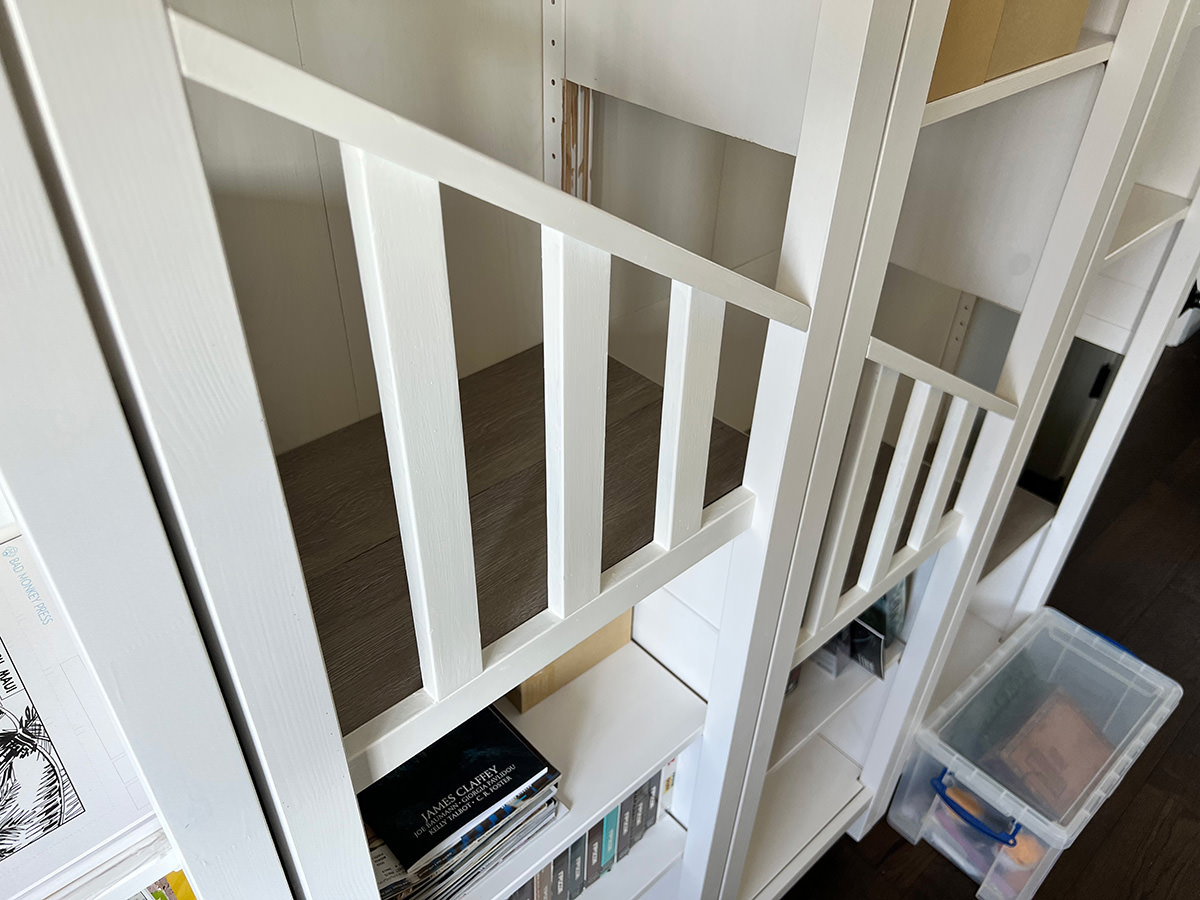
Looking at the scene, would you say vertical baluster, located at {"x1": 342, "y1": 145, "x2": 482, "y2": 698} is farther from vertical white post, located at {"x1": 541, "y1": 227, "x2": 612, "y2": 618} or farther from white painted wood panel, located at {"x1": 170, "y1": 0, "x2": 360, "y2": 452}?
white painted wood panel, located at {"x1": 170, "y1": 0, "x2": 360, "y2": 452}

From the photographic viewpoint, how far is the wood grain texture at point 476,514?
2.31 feet

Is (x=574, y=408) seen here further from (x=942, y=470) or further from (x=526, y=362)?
(x=942, y=470)

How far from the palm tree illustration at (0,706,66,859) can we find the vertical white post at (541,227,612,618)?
1.16ft

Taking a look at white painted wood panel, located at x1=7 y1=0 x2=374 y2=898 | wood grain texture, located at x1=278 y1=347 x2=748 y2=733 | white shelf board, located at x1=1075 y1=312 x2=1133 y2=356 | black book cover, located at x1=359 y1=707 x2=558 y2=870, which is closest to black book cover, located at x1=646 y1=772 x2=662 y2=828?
Result: black book cover, located at x1=359 y1=707 x2=558 y2=870

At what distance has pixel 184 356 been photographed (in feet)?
1.33

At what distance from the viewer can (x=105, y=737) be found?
20.9 inches

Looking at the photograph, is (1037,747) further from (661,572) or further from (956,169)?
(661,572)

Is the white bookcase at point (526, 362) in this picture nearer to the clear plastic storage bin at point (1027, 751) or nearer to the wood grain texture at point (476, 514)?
the wood grain texture at point (476, 514)

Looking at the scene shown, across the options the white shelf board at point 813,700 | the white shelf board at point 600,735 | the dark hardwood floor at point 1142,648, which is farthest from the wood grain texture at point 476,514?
the dark hardwood floor at point 1142,648

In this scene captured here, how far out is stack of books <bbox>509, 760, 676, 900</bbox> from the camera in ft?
3.72

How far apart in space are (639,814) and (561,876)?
0.48 ft

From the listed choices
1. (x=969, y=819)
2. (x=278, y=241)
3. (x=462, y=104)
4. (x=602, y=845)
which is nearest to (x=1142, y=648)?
(x=969, y=819)

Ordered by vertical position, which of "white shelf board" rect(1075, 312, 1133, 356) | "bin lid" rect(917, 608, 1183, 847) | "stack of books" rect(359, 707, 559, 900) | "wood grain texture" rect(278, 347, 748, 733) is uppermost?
"wood grain texture" rect(278, 347, 748, 733)

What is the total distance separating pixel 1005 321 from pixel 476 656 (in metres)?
1.58
